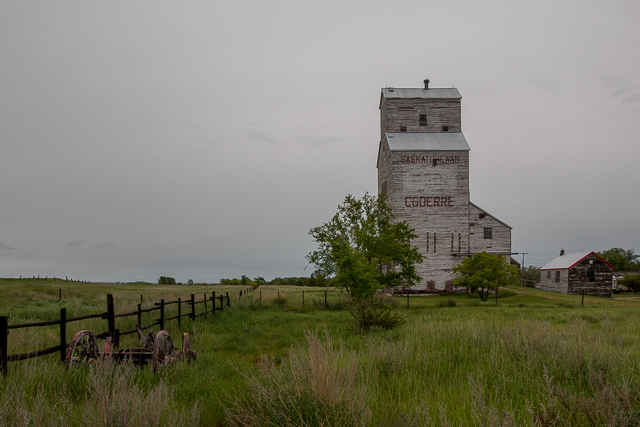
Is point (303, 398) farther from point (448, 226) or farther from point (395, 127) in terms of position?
point (395, 127)

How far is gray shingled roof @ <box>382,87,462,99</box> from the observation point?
45.7m

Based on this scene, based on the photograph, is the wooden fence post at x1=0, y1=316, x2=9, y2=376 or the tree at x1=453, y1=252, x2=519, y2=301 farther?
the tree at x1=453, y1=252, x2=519, y2=301

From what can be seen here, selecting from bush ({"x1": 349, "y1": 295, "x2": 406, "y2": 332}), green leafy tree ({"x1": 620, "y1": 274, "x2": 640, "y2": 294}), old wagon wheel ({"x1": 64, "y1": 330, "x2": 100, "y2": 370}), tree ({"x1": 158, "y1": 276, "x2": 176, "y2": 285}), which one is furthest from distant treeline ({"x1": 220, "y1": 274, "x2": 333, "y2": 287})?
old wagon wheel ({"x1": 64, "y1": 330, "x2": 100, "y2": 370})

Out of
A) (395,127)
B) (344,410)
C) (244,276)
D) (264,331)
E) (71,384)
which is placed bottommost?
(244,276)

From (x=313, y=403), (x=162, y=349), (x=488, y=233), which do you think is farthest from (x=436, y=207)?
(x=313, y=403)

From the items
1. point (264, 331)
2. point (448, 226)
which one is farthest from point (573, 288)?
point (264, 331)

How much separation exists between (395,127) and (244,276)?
162 ft

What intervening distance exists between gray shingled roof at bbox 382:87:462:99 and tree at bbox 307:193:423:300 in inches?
444

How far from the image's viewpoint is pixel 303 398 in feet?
15.7

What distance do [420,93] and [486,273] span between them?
20759 mm

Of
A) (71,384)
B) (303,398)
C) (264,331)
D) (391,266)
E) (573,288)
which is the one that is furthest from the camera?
(573,288)

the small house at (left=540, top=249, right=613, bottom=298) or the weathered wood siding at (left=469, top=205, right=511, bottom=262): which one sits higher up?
the weathered wood siding at (left=469, top=205, right=511, bottom=262)

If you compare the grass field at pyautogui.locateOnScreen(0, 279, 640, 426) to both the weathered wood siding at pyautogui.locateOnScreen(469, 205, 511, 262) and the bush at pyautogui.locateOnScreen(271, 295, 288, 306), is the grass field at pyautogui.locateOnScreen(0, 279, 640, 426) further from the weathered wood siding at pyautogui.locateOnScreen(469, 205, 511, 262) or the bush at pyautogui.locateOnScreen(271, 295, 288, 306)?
the weathered wood siding at pyautogui.locateOnScreen(469, 205, 511, 262)

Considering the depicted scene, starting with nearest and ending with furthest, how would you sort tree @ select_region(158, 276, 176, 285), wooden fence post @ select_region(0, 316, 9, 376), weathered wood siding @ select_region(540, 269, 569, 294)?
1. wooden fence post @ select_region(0, 316, 9, 376)
2. weathered wood siding @ select_region(540, 269, 569, 294)
3. tree @ select_region(158, 276, 176, 285)
